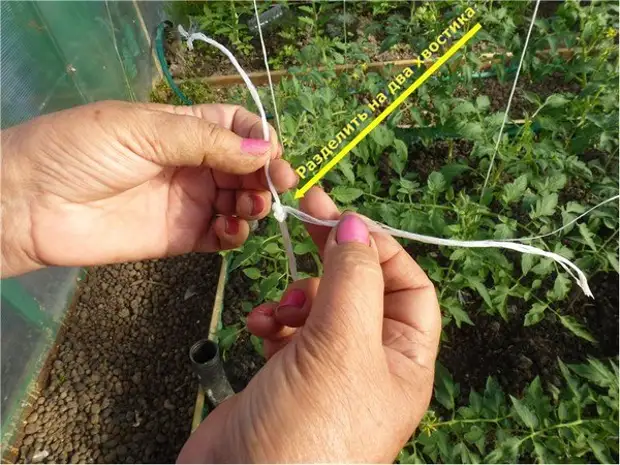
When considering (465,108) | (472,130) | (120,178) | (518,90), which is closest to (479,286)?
(472,130)

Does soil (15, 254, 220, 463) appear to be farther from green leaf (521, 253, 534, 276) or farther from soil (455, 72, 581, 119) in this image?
soil (455, 72, 581, 119)

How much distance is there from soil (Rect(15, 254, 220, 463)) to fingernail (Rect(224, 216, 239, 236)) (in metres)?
0.81

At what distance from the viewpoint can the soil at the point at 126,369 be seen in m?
1.94

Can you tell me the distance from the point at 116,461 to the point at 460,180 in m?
1.91

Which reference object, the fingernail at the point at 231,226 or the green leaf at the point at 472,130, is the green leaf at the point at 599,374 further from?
the fingernail at the point at 231,226

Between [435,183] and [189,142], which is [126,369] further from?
[435,183]

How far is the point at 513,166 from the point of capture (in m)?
1.91

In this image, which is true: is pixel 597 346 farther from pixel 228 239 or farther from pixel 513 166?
pixel 228 239

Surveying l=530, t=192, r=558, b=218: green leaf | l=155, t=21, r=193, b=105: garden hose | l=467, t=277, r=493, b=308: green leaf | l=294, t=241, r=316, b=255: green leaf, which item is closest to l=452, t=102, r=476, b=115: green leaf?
l=530, t=192, r=558, b=218: green leaf

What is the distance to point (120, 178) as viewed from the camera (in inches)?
50.5

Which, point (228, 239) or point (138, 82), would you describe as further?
point (138, 82)

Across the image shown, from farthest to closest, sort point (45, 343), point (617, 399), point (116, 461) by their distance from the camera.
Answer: point (45, 343), point (116, 461), point (617, 399)

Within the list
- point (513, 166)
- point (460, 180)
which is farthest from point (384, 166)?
point (513, 166)

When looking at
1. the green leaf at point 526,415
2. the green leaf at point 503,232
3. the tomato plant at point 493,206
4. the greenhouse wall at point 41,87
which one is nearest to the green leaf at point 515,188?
the tomato plant at point 493,206
